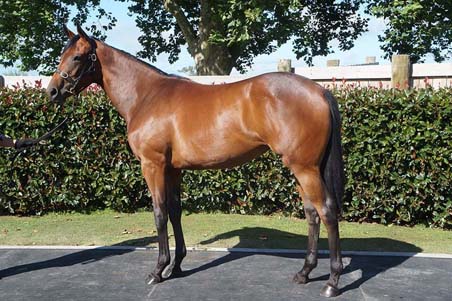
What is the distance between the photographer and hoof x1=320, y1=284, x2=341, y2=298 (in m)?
4.28

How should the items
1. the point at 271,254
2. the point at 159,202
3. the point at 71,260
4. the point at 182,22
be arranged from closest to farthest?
the point at 159,202 < the point at 71,260 < the point at 271,254 < the point at 182,22

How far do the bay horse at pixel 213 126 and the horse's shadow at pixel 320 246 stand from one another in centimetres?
50

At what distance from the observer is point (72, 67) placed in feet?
15.6

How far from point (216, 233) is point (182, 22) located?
805cm

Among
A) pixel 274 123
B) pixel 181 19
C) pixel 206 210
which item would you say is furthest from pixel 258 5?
pixel 274 123

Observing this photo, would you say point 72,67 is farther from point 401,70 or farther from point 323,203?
point 401,70

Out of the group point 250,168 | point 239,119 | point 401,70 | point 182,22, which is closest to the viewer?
point 239,119

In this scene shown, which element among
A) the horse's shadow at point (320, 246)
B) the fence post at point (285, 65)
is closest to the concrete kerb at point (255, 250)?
the horse's shadow at point (320, 246)

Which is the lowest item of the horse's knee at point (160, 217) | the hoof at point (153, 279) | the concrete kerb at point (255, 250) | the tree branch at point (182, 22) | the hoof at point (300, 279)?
the hoof at point (153, 279)

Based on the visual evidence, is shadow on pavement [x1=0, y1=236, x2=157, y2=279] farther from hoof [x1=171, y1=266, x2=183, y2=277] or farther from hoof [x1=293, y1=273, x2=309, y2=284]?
hoof [x1=293, y1=273, x2=309, y2=284]

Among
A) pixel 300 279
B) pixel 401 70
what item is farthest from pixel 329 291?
pixel 401 70

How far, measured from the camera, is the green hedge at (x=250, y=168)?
670cm

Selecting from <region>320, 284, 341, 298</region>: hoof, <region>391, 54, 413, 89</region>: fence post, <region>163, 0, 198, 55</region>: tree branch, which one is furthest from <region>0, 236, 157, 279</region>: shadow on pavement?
<region>163, 0, 198, 55</region>: tree branch

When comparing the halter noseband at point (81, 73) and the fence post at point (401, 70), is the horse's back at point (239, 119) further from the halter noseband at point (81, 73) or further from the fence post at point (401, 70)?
the fence post at point (401, 70)
